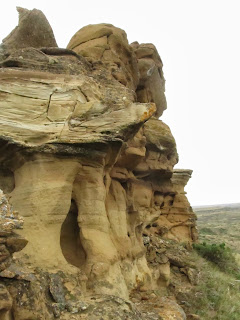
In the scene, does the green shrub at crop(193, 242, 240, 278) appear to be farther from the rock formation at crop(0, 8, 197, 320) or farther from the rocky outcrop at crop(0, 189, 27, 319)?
the rocky outcrop at crop(0, 189, 27, 319)

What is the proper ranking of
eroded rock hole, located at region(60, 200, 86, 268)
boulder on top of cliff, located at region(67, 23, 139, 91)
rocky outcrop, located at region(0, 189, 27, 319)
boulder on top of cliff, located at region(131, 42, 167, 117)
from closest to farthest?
rocky outcrop, located at region(0, 189, 27, 319), eroded rock hole, located at region(60, 200, 86, 268), boulder on top of cliff, located at region(67, 23, 139, 91), boulder on top of cliff, located at region(131, 42, 167, 117)

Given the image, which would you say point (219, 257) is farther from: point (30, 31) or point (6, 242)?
point (6, 242)

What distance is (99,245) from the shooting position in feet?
31.2

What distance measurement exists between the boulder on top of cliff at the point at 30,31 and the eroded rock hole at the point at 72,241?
8.92 meters

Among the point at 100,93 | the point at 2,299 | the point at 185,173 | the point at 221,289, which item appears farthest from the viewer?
the point at 185,173

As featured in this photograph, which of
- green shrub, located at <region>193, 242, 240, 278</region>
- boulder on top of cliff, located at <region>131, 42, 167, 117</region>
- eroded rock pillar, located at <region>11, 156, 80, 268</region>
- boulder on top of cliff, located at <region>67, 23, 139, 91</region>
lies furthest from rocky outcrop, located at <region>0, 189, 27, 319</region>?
green shrub, located at <region>193, 242, 240, 278</region>

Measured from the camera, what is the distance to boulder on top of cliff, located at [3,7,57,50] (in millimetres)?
14775

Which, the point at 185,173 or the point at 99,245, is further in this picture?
the point at 185,173

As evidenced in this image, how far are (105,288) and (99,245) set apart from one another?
1286mm

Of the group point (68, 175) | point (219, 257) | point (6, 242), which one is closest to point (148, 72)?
point (68, 175)

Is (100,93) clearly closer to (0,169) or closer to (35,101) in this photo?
(35,101)

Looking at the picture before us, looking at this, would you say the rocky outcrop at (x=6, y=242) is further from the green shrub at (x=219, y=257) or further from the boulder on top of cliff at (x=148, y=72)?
the green shrub at (x=219, y=257)

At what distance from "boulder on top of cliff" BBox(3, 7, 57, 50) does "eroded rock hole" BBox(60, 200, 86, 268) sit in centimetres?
892

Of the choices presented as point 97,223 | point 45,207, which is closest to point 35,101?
point 45,207
